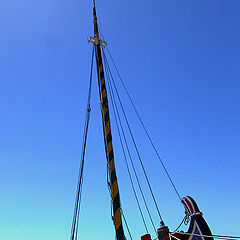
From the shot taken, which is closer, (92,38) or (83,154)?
(83,154)

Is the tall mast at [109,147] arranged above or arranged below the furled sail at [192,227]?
above

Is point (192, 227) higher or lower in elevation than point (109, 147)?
lower

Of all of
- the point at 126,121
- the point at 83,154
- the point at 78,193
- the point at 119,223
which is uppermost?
the point at 126,121

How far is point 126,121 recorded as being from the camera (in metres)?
14.3

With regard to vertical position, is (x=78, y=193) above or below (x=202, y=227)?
above

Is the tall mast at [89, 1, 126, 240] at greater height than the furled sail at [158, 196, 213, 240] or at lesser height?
→ greater

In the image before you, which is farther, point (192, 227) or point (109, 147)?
point (109, 147)

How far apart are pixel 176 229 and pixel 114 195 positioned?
2863 mm

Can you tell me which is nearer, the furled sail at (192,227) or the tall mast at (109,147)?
the furled sail at (192,227)

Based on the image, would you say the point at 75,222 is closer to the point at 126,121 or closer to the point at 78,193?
the point at 78,193

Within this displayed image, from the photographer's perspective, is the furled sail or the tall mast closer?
the furled sail

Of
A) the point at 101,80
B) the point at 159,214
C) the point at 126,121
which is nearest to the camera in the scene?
the point at 159,214

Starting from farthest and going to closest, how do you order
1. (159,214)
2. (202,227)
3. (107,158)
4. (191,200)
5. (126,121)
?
1. (126,121)
2. (159,214)
3. (107,158)
4. (191,200)
5. (202,227)

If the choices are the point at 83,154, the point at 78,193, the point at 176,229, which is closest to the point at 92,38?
the point at 83,154
